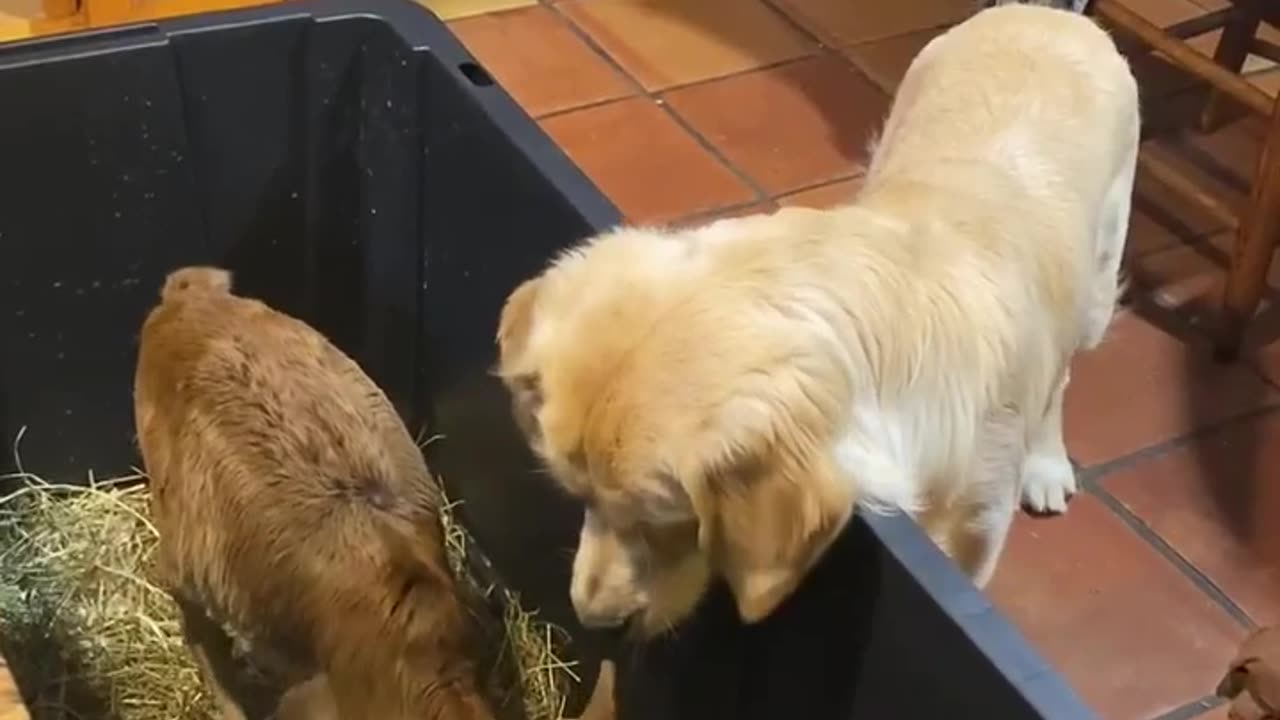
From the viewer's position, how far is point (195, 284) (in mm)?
1550

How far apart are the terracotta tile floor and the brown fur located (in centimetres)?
76

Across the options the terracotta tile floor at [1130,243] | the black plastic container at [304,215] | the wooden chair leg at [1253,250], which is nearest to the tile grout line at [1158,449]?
the terracotta tile floor at [1130,243]

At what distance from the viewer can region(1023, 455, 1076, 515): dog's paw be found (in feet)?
6.48

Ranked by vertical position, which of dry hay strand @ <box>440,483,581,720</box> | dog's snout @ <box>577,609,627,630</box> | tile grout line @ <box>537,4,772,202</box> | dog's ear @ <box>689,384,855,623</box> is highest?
dog's ear @ <box>689,384,855,623</box>

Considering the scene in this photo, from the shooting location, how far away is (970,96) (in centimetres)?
167

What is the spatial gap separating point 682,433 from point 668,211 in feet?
3.98

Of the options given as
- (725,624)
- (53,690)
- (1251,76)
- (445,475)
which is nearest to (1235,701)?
(725,624)

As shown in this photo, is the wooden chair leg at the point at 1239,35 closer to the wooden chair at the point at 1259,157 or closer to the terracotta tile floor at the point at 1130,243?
the wooden chair at the point at 1259,157

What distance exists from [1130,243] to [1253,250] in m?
0.27

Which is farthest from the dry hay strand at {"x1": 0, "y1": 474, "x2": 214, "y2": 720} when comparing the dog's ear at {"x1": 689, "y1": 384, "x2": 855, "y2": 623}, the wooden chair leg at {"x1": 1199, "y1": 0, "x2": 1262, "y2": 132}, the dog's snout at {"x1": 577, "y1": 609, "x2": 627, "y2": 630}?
the wooden chair leg at {"x1": 1199, "y1": 0, "x2": 1262, "y2": 132}

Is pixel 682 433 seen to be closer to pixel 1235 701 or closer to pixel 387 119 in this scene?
pixel 1235 701

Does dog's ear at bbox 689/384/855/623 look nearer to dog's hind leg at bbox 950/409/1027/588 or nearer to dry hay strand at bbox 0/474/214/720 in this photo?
dog's hind leg at bbox 950/409/1027/588

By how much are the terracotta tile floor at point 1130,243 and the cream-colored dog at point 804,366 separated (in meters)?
0.35

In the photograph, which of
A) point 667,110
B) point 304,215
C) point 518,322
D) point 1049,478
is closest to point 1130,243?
point 1049,478
